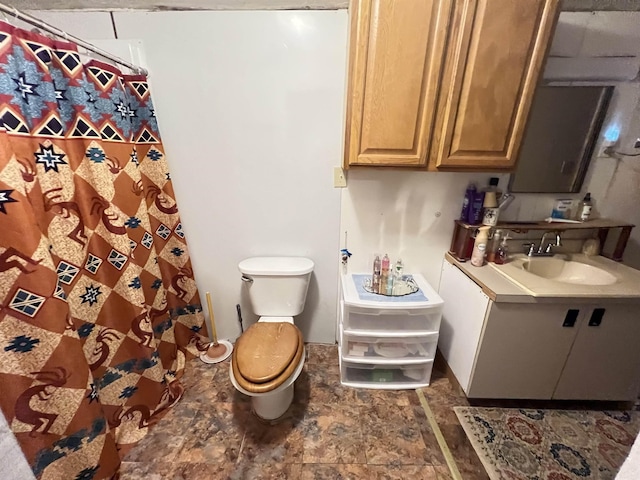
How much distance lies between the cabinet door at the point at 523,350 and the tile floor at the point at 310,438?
0.26 metres

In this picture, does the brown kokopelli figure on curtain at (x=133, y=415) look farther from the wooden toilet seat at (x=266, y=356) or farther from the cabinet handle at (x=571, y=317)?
the cabinet handle at (x=571, y=317)

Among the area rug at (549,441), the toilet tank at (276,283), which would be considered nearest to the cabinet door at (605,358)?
the area rug at (549,441)

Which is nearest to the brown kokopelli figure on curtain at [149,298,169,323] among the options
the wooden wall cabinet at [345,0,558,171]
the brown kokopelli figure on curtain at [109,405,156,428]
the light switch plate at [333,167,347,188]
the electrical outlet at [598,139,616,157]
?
the brown kokopelli figure on curtain at [109,405,156,428]

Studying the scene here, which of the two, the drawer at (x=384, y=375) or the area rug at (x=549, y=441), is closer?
the area rug at (x=549, y=441)

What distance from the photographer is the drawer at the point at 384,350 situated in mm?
1475

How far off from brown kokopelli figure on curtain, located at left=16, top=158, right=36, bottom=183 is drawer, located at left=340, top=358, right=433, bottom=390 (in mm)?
1555

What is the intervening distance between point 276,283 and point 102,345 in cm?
83

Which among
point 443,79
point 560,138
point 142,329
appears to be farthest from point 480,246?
point 142,329

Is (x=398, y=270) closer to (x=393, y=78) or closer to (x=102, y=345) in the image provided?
(x=393, y=78)

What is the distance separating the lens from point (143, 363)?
1.29 meters

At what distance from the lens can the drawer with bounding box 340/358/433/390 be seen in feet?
5.05

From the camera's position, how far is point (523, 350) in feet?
4.12

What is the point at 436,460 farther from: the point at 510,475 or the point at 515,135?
A: the point at 515,135

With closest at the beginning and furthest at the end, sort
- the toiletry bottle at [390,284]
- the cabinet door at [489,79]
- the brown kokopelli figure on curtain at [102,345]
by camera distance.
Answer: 1. the cabinet door at [489,79]
2. the brown kokopelli figure on curtain at [102,345]
3. the toiletry bottle at [390,284]
